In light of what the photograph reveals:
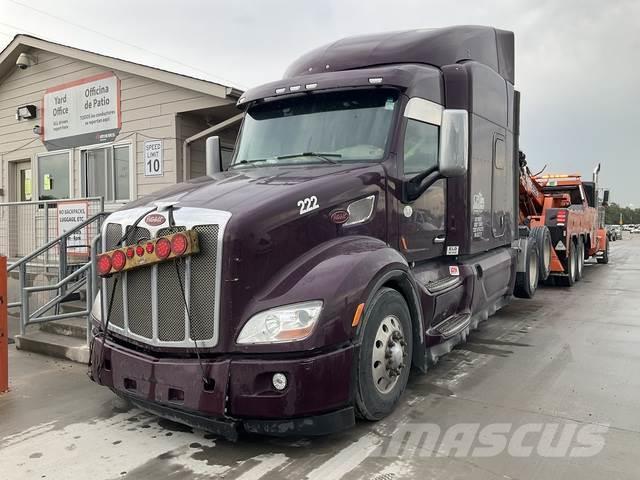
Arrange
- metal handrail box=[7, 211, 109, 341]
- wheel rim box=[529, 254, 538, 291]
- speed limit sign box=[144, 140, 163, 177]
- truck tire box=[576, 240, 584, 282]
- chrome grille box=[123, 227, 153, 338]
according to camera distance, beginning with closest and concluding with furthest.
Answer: chrome grille box=[123, 227, 153, 338]
metal handrail box=[7, 211, 109, 341]
wheel rim box=[529, 254, 538, 291]
speed limit sign box=[144, 140, 163, 177]
truck tire box=[576, 240, 584, 282]

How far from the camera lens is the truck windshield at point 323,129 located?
4613mm

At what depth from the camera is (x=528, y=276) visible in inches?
344

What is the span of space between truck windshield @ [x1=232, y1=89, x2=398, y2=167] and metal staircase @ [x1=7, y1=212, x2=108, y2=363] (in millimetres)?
2211

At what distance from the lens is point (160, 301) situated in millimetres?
3686

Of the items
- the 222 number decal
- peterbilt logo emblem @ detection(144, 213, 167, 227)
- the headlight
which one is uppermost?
the 222 number decal

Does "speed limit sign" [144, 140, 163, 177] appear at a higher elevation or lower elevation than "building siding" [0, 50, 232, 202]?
lower

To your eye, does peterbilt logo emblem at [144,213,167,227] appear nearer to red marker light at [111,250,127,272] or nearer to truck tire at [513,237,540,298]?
red marker light at [111,250,127,272]

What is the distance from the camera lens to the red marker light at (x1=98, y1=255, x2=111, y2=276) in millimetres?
3893

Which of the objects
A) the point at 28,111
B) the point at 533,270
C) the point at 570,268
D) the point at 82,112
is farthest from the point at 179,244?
the point at 570,268

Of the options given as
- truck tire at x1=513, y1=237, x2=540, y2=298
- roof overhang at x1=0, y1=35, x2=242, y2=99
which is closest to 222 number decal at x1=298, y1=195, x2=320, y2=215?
roof overhang at x1=0, y1=35, x2=242, y2=99

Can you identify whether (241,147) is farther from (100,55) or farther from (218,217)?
(100,55)

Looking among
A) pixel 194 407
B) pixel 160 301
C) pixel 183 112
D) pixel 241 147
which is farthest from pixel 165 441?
pixel 183 112

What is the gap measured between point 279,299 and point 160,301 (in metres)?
0.87

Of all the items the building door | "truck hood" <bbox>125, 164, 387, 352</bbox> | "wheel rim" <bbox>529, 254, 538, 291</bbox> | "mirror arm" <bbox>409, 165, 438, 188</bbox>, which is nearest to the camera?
"truck hood" <bbox>125, 164, 387, 352</bbox>
